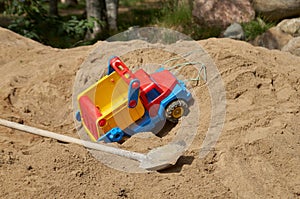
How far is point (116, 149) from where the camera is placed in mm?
2861

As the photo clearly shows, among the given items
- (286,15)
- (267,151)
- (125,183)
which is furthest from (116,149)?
(286,15)

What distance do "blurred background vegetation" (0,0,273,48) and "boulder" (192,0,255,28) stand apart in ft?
0.32

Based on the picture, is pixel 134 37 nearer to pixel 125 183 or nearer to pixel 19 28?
pixel 19 28

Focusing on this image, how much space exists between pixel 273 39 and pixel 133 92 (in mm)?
3366

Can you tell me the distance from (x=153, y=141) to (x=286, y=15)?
13.4 feet

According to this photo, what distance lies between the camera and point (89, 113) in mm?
3330

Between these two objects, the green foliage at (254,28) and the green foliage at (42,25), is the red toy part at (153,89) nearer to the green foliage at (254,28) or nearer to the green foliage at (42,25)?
the green foliage at (42,25)

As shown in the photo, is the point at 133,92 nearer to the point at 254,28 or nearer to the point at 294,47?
the point at 294,47

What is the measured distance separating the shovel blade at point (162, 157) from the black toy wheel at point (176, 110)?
0.49 metres

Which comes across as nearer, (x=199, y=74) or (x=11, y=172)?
(x=11, y=172)

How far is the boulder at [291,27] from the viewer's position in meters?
6.06

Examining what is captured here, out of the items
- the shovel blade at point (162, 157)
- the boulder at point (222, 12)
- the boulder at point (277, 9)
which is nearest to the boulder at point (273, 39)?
the boulder at point (277, 9)

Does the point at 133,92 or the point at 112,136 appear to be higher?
the point at 133,92

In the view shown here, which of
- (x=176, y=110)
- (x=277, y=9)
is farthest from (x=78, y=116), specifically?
(x=277, y=9)
